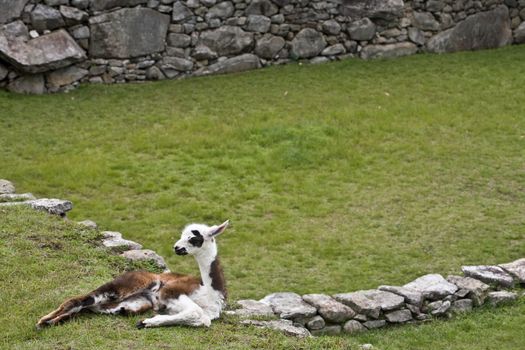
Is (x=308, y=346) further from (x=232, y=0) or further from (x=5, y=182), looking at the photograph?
(x=232, y=0)

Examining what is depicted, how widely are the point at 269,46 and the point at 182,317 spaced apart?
440 inches

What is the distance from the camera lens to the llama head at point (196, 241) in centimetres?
732

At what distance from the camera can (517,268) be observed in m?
9.84

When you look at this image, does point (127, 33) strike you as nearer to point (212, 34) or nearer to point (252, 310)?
point (212, 34)

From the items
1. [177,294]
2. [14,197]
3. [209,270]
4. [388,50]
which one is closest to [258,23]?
[388,50]

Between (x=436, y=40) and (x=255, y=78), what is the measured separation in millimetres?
4208

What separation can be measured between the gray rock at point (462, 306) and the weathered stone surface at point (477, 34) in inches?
404

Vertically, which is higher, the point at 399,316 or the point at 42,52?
the point at 42,52

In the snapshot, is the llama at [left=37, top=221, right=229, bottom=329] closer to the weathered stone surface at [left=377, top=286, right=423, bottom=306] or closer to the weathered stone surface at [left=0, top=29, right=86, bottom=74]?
the weathered stone surface at [left=377, top=286, right=423, bottom=306]

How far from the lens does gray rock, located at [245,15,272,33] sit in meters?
17.5

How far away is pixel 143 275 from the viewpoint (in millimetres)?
7543

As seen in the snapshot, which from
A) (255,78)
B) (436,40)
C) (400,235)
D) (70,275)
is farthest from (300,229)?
(436,40)

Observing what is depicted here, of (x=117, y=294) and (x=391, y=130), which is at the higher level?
(x=117, y=294)

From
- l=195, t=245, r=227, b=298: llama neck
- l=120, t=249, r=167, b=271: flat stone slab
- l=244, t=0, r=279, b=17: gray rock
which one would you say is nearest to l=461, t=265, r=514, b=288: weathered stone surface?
l=120, t=249, r=167, b=271: flat stone slab
